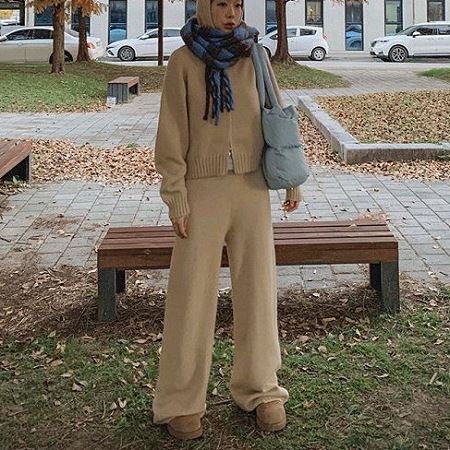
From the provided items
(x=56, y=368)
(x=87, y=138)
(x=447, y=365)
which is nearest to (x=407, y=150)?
(x=87, y=138)

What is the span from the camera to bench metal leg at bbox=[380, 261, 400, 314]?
4734 mm

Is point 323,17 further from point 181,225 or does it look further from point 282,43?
point 181,225

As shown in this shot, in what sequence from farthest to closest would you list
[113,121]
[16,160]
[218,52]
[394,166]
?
[113,121]
[394,166]
[16,160]
[218,52]

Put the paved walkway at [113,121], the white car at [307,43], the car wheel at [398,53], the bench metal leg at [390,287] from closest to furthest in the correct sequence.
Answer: the bench metal leg at [390,287] → the paved walkway at [113,121] → the car wheel at [398,53] → the white car at [307,43]

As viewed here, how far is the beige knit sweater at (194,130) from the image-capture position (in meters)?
3.13

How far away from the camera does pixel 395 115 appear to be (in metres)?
13.8

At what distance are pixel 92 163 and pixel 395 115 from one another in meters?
6.01

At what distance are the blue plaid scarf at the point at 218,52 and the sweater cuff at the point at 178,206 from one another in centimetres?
34

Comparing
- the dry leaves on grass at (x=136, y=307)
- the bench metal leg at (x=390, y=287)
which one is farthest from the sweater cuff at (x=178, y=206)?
the bench metal leg at (x=390, y=287)

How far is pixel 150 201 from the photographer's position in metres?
8.10

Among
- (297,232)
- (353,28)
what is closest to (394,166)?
(297,232)

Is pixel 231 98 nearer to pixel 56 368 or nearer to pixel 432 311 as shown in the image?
A: pixel 56 368

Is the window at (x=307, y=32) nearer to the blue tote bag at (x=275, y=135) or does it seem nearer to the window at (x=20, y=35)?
the window at (x=20, y=35)

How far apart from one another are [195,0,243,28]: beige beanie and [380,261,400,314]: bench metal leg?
2.19m
